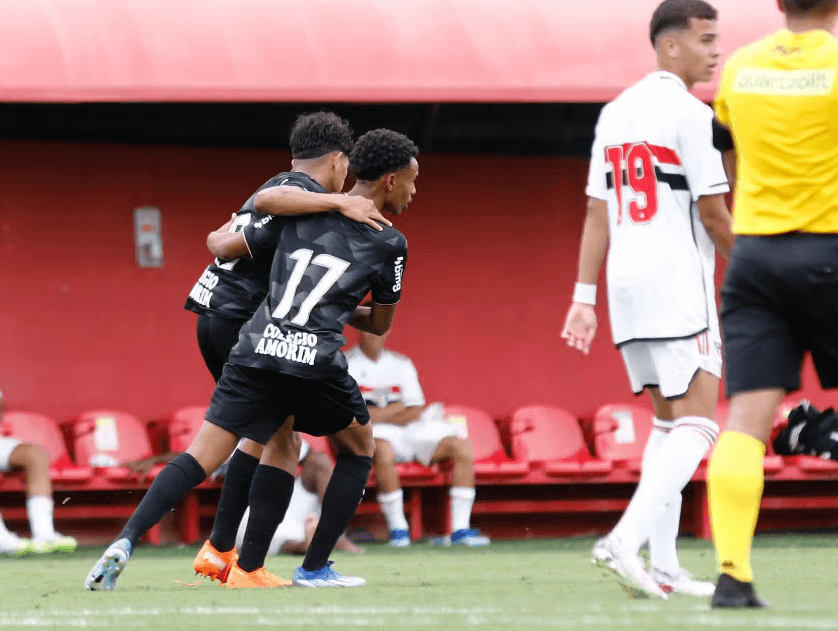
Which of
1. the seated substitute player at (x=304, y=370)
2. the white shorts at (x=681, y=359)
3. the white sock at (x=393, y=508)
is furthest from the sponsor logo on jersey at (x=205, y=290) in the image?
the white sock at (x=393, y=508)

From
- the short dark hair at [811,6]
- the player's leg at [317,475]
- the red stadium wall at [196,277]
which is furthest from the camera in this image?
the red stadium wall at [196,277]

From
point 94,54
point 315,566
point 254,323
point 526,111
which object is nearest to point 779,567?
point 315,566

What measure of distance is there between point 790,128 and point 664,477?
4.02ft

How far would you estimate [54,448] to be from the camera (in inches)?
360

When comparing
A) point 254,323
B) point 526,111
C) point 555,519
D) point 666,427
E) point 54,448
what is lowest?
point 555,519

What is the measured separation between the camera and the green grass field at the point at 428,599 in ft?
11.5

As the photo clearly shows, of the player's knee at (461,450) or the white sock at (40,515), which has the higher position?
the player's knee at (461,450)

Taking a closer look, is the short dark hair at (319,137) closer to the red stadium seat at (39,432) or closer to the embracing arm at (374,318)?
the embracing arm at (374,318)

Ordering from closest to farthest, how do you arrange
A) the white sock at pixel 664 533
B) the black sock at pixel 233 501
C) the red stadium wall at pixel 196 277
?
the white sock at pixel 664 533 < the black sock at pixel 233 501 < the red stadium wall at pixel 196 277

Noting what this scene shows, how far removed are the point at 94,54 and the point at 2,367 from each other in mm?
2433

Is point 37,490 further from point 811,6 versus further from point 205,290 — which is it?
point 811,6

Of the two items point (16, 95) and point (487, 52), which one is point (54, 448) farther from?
point (487, 52)

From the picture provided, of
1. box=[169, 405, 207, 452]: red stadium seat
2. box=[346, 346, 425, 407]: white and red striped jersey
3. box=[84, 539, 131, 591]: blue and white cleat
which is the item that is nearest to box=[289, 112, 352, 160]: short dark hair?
box=[84, 539, 131, 591]: blue and white cleat

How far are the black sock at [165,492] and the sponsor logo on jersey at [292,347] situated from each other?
493mm
